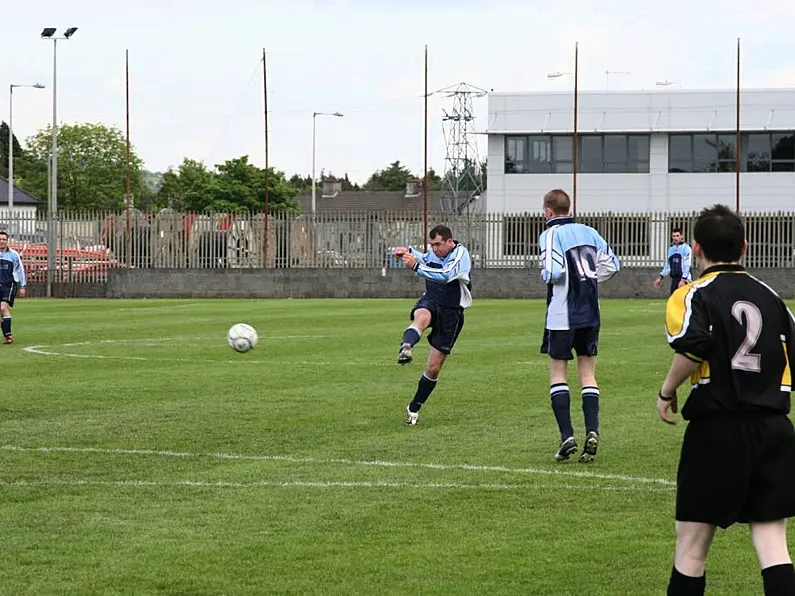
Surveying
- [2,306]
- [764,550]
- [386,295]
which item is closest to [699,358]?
[764,550]

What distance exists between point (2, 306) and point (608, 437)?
1460 centimetres

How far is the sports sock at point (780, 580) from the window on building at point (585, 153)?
60115 mm

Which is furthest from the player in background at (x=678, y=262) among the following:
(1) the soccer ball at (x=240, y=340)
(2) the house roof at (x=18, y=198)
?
(2) the house roof at (x=18, y=198)

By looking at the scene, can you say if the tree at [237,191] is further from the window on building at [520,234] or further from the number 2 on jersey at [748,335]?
the number 2 on jersey at [748,335]

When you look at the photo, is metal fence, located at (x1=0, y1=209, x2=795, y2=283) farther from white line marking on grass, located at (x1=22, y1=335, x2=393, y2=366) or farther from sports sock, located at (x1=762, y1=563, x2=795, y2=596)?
sports sock, located at (x1=762, y1=563, x2=795, y2=596)

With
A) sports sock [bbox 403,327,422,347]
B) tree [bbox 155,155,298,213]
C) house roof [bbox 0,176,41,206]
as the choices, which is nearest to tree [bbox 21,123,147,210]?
house roof [bbox 0,176,41,206]

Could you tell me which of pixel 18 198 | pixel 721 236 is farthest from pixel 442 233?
pixel 18 198

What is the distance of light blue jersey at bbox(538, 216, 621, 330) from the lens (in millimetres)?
10727

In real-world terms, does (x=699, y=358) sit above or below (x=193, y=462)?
above

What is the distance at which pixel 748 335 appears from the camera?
5.56 meters

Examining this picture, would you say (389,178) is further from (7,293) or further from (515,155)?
(7,293)

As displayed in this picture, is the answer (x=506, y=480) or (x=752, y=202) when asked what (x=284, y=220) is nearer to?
(x=752, y=202)

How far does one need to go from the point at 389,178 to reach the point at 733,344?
166 m

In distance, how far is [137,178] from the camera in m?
110
